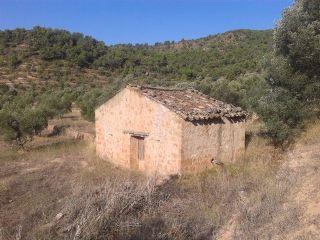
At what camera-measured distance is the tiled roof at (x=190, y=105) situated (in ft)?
45.1

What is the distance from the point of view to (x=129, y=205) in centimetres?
920

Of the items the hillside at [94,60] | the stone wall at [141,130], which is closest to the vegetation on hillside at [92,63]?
the hillside at [94,60]

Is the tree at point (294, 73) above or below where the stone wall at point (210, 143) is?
above

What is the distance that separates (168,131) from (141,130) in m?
1.53

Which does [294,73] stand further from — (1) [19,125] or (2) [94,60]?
(2) [94,60]

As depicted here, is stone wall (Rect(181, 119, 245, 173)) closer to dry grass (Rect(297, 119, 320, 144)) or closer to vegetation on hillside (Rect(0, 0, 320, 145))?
vegetation on hillside (Rect(0, 0, 320, 145))

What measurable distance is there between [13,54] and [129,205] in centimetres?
5164

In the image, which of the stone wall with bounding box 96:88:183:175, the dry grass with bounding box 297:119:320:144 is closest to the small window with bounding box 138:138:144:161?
the stone wall with bounding box 96:88:183:175

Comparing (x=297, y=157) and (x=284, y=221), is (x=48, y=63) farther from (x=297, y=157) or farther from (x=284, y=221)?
(x=284, y=221)

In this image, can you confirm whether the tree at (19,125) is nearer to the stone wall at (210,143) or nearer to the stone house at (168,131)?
the stone house at (168,131)

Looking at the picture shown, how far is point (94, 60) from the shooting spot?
59.8 metres

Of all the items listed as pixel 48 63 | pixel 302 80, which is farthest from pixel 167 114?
pixel 48 63

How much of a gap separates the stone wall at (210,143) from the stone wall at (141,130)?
31 cm

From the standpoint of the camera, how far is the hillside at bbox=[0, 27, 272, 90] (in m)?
49.1
